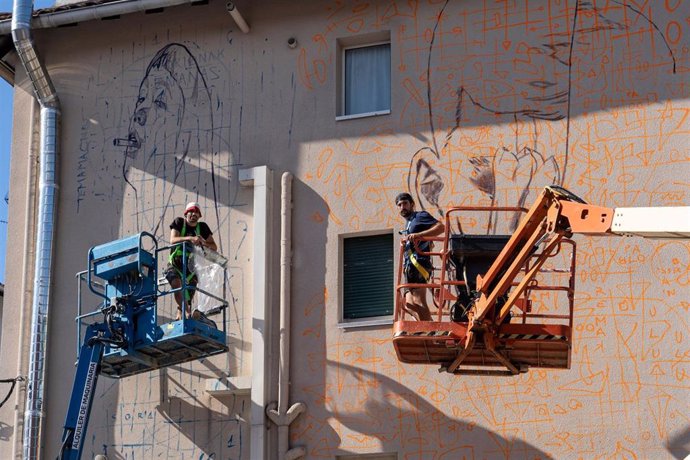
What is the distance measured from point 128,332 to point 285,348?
92.1 inches

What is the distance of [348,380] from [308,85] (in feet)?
15.6

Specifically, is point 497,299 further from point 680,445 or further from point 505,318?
point 680,445

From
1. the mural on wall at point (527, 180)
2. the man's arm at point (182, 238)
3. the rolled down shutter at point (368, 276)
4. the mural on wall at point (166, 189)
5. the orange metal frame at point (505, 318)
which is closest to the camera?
A: the orange metal frame at point (505, 318)

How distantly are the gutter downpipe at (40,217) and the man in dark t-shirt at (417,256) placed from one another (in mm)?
6303

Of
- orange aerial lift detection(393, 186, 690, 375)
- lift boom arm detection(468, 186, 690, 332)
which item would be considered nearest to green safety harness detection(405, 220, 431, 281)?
orange aerial lift detection(393, 186, 690, 375)

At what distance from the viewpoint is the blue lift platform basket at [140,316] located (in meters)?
21.0

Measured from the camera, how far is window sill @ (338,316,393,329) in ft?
71.6

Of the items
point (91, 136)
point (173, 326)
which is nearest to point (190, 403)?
point (173, 326)

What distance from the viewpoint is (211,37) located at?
24.4m

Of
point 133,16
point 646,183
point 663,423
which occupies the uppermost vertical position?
point 133,16

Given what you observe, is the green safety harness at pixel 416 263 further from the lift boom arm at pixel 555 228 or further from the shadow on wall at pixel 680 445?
the shadow on wall at pixel 680 445

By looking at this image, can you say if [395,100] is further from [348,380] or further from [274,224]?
[348,380]

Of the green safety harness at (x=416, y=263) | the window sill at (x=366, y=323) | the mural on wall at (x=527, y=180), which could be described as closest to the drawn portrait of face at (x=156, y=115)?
the mural on wall at (x=527, y=180)

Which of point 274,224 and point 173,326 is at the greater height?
point 274,224
